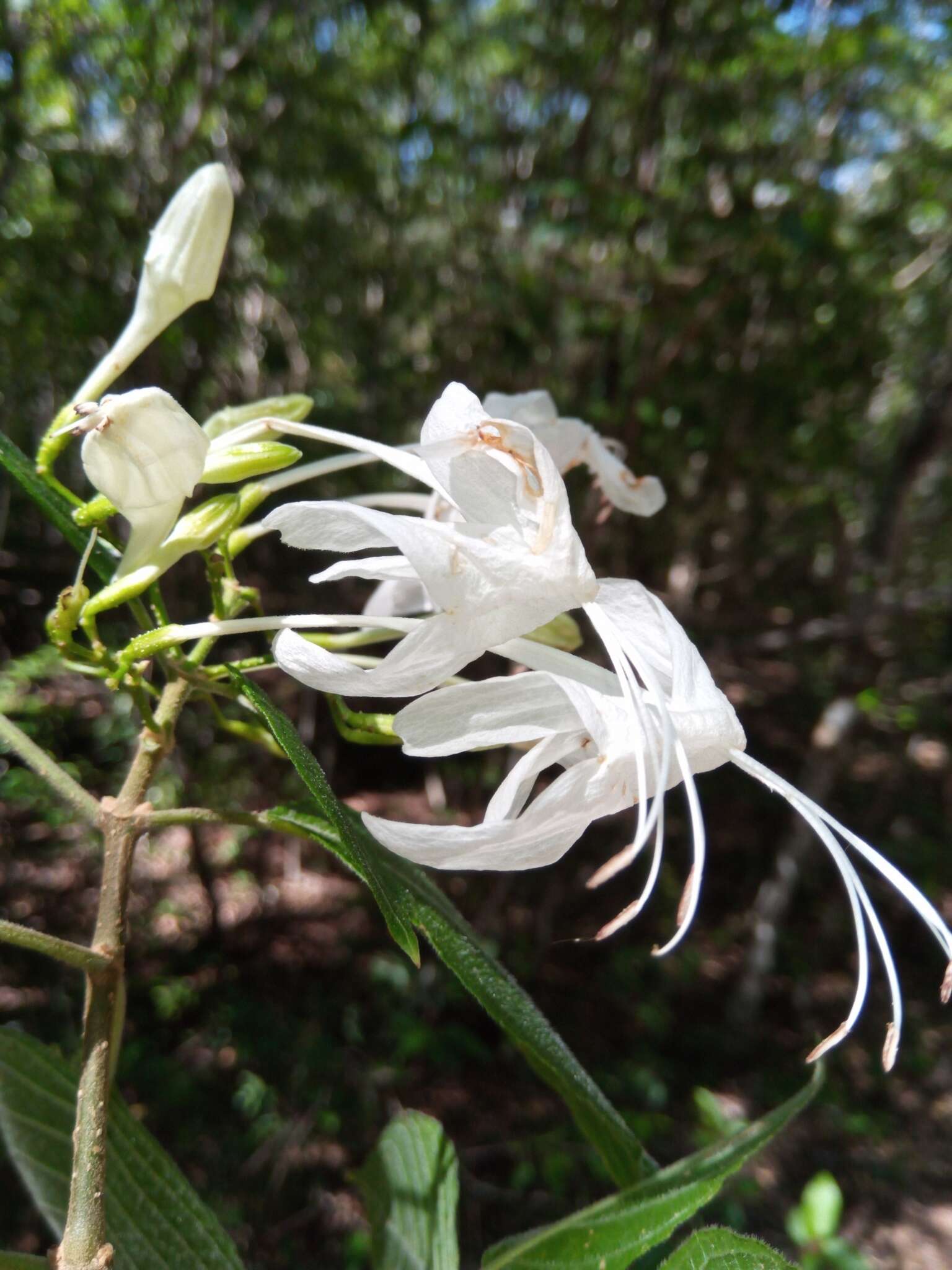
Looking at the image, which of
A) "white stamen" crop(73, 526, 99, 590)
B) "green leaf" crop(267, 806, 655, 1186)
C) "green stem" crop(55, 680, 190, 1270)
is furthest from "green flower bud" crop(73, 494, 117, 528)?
"green leaf" crop(267, 806, 655, 1186)

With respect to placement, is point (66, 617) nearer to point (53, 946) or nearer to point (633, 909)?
point (53, 946)

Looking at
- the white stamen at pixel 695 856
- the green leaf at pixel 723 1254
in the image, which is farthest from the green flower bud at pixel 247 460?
the green leaf at pixel 723 1254

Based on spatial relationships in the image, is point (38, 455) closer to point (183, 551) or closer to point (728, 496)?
point (183, 551)

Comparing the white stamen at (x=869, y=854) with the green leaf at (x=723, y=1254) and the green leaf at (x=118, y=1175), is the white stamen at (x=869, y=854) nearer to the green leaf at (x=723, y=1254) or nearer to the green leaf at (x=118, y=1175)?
the green leaf at (x=723, y=1254)

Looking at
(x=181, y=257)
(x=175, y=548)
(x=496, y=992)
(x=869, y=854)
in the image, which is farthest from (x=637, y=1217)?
(x=181, y=257)

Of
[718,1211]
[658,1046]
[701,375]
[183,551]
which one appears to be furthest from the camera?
[658,1046]

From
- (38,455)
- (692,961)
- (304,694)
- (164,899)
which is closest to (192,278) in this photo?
(38,455)

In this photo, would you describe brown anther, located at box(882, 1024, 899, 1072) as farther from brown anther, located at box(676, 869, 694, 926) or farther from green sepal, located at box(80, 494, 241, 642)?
green sepal, located at box(80, 494, 241, 642)
